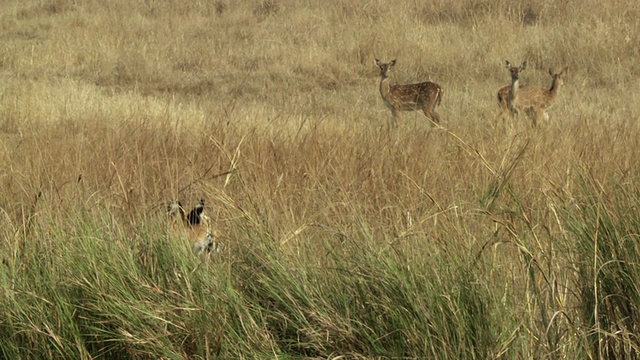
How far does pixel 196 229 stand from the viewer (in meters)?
4.55

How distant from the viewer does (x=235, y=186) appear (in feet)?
18.3

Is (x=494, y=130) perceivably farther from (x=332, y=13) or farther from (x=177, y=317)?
(x=332, y=13)

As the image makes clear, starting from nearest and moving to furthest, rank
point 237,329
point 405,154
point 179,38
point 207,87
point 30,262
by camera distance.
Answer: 1. point 237,329
2. point 30,262
3. point 405,154
4. point 207,87
5. point 179,38

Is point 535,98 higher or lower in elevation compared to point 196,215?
lower

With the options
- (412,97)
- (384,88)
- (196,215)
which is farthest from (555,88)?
(196,215)

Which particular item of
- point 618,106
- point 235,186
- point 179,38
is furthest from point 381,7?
point 235,186

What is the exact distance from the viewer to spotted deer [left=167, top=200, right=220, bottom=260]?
4.17m

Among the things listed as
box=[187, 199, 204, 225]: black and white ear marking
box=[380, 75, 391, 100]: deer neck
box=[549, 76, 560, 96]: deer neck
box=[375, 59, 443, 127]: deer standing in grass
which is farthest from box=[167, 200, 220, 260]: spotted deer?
box=[549, 76, 560, 96]: deer neck

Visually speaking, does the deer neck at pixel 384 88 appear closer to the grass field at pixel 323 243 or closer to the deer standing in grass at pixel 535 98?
the deer standing in grass at pixel 535 98

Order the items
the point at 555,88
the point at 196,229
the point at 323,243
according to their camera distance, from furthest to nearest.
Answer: the point at 555,88 < the point at 196,229 < the point at 323,243

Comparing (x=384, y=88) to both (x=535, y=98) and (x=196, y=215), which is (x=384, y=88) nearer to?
(x=535, y=98)

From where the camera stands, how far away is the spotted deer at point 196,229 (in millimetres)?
4171

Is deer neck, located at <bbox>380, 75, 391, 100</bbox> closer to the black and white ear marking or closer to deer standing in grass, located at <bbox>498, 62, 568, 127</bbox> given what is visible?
deer standing in grass, located at <bbox>498, 62, 568, 127</bbox>

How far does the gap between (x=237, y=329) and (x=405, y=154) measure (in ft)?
9.04
